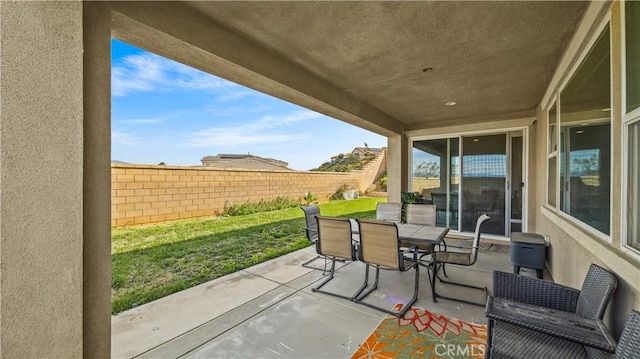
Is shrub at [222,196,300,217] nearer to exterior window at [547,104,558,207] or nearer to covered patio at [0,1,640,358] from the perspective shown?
covered patio at [0,1,640,358]

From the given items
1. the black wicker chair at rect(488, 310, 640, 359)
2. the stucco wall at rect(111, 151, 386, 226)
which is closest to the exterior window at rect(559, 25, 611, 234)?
the black wicker chair at rect(488, 310, 640, 359)

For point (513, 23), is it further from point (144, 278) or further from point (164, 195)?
point (164, 195)

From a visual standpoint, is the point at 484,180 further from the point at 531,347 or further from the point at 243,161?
the point at 243,161

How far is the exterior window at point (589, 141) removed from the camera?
73.5 inches

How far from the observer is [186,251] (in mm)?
4836

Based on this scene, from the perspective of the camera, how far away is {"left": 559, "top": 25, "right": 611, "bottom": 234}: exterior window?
1.87 metres

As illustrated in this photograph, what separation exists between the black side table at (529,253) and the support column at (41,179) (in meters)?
4.41

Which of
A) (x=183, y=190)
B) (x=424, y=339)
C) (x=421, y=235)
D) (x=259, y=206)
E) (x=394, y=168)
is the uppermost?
(x=394, y=168)

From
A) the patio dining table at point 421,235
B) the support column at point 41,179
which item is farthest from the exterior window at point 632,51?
the support column at point 41,179

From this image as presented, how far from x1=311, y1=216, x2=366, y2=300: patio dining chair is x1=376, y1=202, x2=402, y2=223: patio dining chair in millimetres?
1591

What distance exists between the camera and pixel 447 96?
14.7 feet

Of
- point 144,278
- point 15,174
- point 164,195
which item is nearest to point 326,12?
point 15,174

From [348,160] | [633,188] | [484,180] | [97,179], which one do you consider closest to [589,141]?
[633,188]

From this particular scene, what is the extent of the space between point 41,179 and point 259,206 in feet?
27.1
